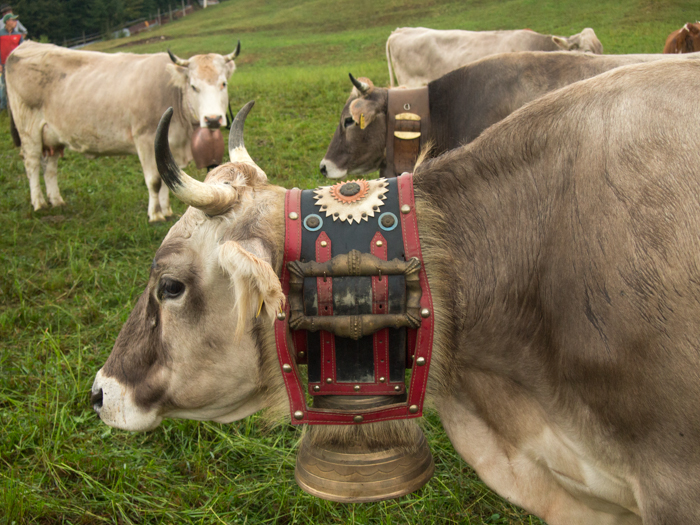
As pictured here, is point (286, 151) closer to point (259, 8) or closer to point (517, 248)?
point (517, 248)

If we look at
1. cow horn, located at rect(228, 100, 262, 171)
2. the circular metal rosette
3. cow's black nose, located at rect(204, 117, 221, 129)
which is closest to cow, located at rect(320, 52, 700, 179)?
cow's black nose, located at rect(204, 117, 221, 129)

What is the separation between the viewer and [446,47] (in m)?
11.5

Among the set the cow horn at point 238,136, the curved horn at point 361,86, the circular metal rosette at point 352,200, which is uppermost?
the cow horn at point 238,136

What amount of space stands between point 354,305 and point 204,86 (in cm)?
594

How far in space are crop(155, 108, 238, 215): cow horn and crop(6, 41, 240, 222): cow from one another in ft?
17.4

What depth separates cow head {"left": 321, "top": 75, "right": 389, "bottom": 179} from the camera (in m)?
6.23

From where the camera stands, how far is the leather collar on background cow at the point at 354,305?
1715mm

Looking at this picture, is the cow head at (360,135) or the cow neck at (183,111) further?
the cow neck at (183,111)

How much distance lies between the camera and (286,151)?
29.7 feet

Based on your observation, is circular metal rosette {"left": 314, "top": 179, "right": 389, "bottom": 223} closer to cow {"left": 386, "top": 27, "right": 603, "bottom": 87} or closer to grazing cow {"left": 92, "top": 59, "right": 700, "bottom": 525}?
grazing cow {"left": 92, "top": 59, "right": 700, "bottom": 525}

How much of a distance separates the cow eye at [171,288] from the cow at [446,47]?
9467mm

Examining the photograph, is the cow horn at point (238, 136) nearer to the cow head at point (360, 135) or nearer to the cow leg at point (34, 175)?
the cow head at point (360, 135)

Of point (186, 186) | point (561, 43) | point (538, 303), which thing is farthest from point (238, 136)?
point (561, 43)

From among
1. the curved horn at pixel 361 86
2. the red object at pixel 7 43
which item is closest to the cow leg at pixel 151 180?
the curved horn at pixel 361 86
